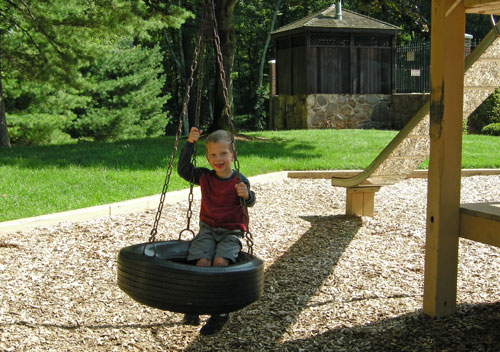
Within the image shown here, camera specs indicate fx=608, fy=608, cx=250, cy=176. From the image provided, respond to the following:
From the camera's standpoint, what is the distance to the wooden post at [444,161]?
3520mm

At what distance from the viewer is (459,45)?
139 inches

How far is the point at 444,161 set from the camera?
3.56m

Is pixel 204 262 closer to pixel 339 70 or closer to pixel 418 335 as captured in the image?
pixel 418 335

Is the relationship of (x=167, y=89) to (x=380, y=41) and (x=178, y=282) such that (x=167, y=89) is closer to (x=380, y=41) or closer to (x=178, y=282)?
(x=380, y=41)

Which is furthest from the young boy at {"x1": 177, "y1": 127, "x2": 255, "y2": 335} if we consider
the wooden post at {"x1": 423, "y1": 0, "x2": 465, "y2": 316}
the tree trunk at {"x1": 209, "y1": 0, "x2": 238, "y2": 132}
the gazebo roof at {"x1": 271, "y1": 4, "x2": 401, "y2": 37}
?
the gazebo roof at {"x1": 271, "y1": 4, "x2": 401, "y2": 37}

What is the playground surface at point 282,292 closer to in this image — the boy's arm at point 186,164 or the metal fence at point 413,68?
the boy's arm at point 186,164

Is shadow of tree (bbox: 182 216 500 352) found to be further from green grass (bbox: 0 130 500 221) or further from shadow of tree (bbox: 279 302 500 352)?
green grass (bbox: 0 130 500 221)

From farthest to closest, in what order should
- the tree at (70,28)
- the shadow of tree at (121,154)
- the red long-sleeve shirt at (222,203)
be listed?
1. the tree at (70,28)
2. the shadow of tree at (121,154)
3. the red long-sleeve shirt at (222,203)

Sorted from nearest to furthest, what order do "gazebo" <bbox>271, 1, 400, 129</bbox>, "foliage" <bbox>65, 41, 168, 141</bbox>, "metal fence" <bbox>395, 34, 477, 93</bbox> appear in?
"gazebo" <bbox>271, 1, 400, 129</bbox> < "metal fence" <bbox>395, 34, 477, 93</bbox> < "foliage" <bbox>65, 41, 168, 141</bbox>

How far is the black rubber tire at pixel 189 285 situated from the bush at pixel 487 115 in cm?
1590

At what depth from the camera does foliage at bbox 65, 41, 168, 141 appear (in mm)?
23078

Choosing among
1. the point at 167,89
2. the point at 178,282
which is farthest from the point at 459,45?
the point at 167,89

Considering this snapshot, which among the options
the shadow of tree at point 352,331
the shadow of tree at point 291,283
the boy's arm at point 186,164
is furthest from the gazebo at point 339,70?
the boy's arm at point 186,164

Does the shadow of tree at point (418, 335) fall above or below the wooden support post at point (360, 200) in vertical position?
A: below
